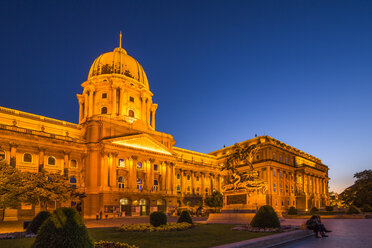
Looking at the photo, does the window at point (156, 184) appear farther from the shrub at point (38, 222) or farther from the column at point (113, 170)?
the shrub at point (38, 222)

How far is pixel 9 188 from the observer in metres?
36.0

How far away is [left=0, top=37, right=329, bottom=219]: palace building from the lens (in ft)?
176

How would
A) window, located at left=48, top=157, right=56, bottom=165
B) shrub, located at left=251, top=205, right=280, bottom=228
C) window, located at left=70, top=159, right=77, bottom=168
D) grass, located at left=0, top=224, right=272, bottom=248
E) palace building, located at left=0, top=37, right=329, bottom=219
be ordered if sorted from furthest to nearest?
window, located at left=70, top=159, right=77, bottom=168 < window, located at left=48, top=157, right=56, bottom=165 < palace building, located at left=0, top=37, right=329, bottom=219 < shrub, located at left=251, top=205, right=280, bottom=228 < grass, located at left=0, top=224, right=272, bottom=248

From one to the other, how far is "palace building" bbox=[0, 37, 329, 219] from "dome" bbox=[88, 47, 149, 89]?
0.48 feet

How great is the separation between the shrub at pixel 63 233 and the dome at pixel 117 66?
72805mm

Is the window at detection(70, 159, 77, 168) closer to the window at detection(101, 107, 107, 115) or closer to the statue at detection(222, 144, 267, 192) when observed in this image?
the window at detection(101, 107, 107, 115)

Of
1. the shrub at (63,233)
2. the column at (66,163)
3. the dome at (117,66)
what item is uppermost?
the dome at (117,66)

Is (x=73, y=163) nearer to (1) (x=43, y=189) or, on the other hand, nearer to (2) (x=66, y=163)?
(2) (x=66, y=163)

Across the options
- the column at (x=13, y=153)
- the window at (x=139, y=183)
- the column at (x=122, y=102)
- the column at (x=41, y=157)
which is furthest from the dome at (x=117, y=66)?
the column at (x=13, y=153)

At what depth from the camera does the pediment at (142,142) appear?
200 ft

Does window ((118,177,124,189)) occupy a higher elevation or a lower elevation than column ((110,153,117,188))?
lower

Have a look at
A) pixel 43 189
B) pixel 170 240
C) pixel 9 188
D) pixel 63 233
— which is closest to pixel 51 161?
pixel 43 189

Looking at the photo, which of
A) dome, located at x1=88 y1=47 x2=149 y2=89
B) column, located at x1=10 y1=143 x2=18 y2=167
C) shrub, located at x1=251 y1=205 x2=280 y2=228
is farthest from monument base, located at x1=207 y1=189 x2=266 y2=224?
dome, located at x1=88 y1=47 x2=149 y2=89

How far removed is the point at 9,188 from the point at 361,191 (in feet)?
212
